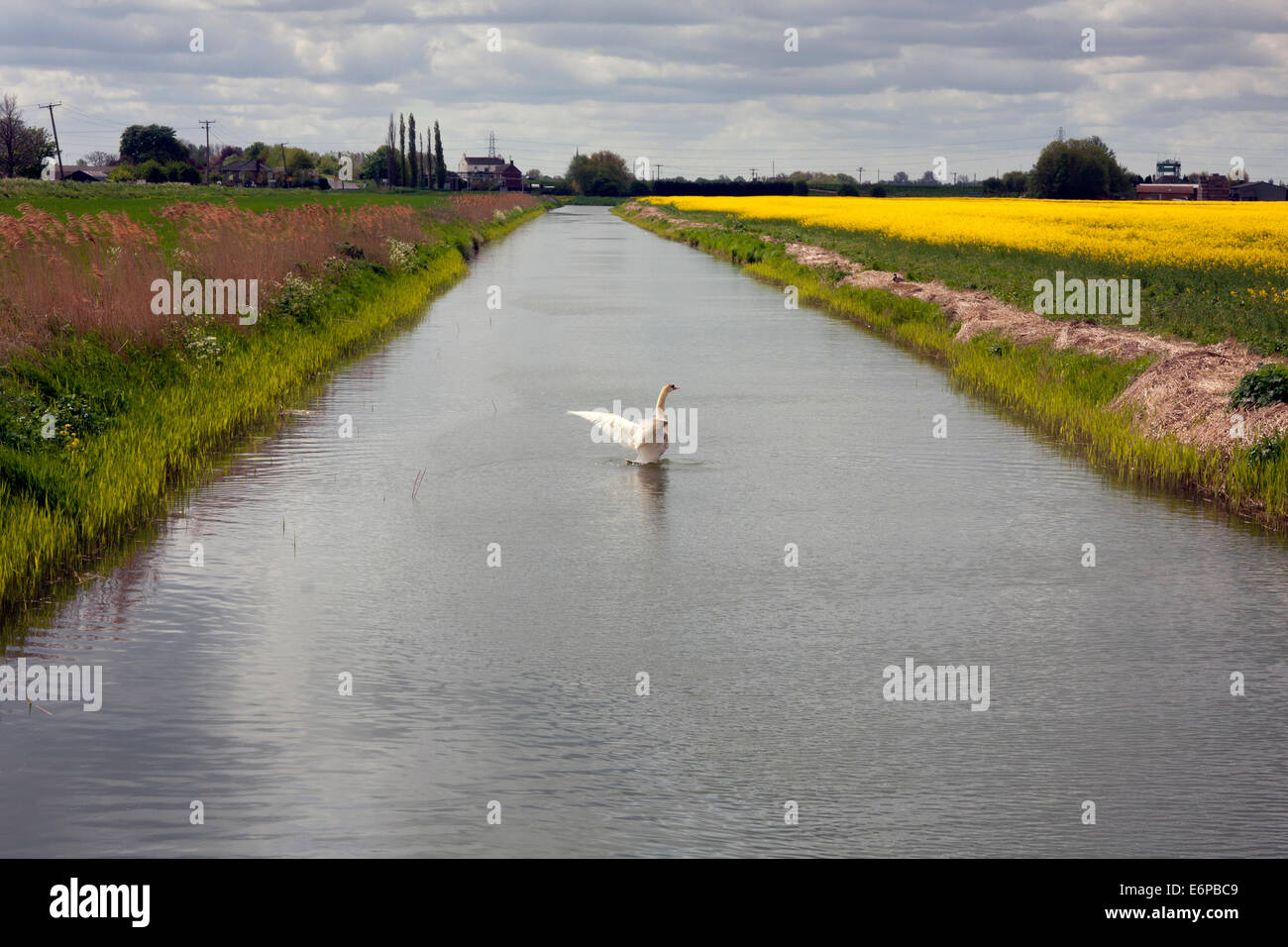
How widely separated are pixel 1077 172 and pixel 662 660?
6310 inches

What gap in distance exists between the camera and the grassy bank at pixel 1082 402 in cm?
1423

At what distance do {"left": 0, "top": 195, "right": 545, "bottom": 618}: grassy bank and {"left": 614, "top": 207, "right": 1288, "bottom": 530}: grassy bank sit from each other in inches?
394

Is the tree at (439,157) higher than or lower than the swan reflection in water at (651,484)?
higher

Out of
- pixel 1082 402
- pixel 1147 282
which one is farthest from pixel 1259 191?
pixel 1082 402

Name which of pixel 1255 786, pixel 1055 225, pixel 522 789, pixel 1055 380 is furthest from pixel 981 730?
pixel 1055 225

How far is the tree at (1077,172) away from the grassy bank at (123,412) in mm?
142700

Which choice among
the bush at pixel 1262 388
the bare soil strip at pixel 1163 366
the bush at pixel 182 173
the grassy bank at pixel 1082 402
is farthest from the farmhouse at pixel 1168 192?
the bush at pixel 1262 388

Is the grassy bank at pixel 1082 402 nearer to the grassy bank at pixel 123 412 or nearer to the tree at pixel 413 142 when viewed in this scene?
the grassy bank at pixel 123 412

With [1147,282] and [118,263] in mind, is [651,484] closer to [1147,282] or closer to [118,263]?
[118,263]

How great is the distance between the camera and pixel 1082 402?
1906 centimetres

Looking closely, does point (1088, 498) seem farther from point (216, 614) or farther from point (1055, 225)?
point (1055, 225)

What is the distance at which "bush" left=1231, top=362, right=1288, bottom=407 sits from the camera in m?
15.3

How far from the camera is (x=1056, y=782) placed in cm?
718

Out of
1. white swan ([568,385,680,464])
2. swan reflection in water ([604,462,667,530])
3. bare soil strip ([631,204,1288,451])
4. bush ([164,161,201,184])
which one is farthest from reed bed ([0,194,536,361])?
bush ([164,161,201,184])
